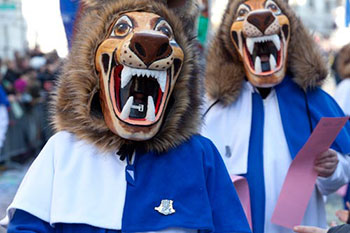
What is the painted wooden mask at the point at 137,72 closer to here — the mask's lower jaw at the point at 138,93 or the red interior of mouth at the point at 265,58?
the mask's lower jaw at the point at 138,93

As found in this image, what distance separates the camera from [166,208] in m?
2.45

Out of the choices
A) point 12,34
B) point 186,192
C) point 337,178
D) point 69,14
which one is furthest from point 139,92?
point 12,34

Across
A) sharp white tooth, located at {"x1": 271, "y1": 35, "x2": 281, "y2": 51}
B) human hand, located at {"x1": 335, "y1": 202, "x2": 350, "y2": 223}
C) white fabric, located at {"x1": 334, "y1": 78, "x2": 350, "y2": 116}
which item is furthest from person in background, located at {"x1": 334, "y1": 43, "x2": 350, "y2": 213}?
sharp white tooth, located at {"x1": 271, "y1": 35, "x2": 281, "y2": 51}

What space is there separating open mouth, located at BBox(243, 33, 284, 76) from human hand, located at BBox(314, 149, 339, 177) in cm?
54

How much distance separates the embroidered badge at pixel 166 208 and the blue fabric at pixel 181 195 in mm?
13

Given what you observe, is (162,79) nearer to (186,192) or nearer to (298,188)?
(186,192)

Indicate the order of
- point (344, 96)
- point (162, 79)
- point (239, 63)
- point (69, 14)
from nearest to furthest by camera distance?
point (162, 79) → point (69, 14) → point (239, 63) → point (344, 96)

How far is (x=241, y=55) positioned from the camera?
3.63 metres

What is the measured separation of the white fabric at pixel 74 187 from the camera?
241cm

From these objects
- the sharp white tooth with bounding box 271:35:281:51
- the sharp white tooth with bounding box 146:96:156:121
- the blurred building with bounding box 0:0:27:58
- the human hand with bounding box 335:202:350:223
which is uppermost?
the sharp white tooth with bounding box 271:35:281:51

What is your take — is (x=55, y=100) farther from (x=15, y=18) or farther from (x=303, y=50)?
(x=15, y=18)

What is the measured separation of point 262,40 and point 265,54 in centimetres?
10

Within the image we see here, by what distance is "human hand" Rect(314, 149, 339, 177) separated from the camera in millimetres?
3412

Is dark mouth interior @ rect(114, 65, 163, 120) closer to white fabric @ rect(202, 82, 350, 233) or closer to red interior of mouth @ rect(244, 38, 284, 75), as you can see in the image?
white fabric @ rect(202, 82, 350, 233)
